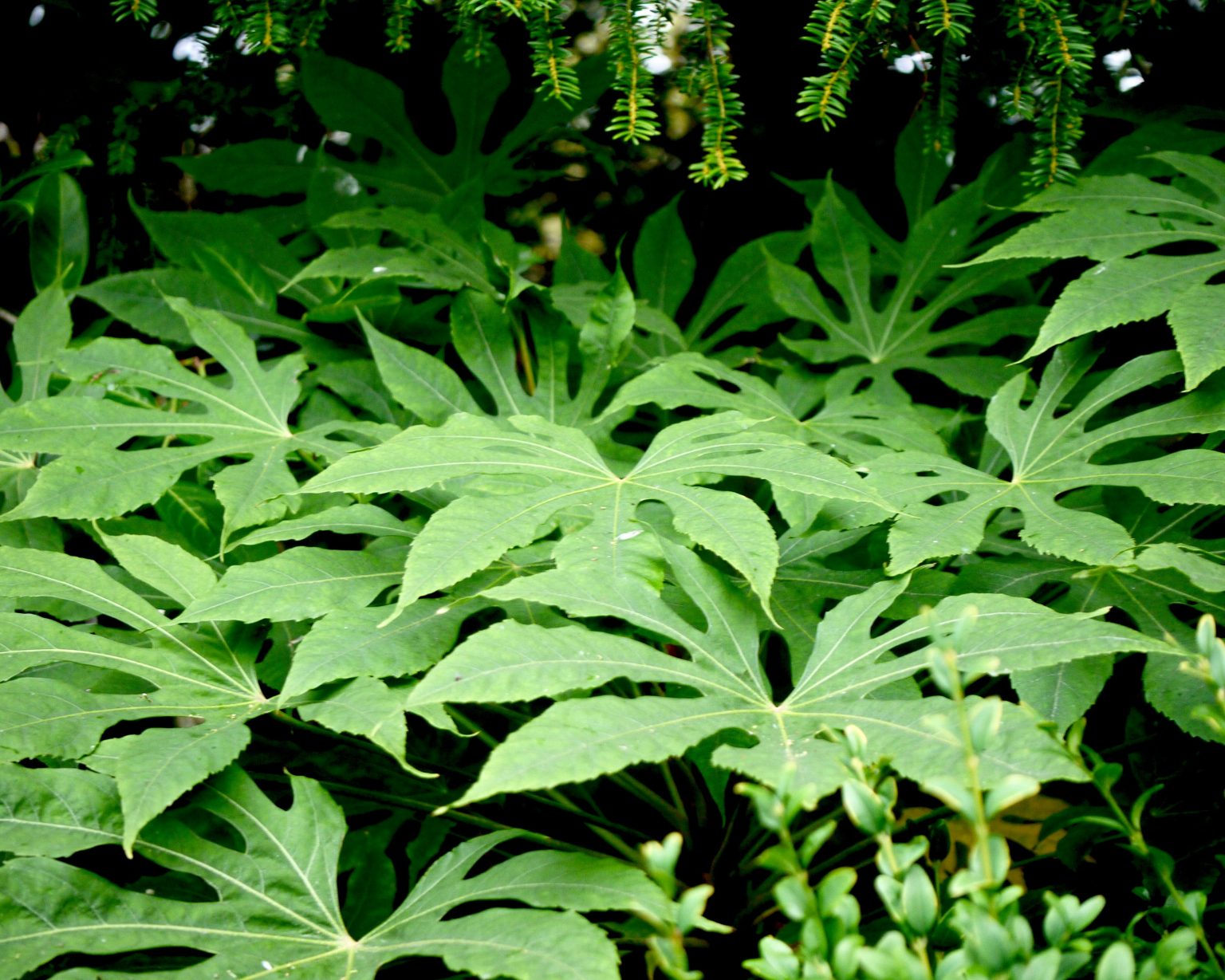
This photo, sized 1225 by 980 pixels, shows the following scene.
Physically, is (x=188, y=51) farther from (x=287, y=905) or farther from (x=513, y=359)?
(x=287, y=905)

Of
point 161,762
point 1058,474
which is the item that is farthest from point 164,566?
point 1058,474

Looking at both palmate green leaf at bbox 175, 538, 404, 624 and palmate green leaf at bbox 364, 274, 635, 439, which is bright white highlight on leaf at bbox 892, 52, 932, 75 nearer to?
palmate green leaf at bbox 364, 274, 635, 439

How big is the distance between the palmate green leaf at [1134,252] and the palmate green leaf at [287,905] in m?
0.77

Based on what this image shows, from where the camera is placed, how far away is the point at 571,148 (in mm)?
1927

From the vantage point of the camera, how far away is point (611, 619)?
43.3 inches

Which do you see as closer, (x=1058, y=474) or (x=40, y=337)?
(x=1058, y=474)

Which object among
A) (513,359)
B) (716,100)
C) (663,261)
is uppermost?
(716,100)

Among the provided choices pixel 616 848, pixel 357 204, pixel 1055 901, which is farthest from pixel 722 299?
pixel 1055 901

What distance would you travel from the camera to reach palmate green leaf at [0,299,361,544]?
3.46 ft

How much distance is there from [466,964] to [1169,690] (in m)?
0.64

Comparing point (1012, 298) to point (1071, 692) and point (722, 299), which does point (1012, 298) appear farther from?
point (1071, 692)

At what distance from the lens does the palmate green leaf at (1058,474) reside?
913mm

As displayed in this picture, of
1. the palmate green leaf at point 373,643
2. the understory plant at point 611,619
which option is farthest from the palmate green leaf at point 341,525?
the palmate green leaf at point 373,643

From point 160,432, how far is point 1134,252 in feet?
4.02
